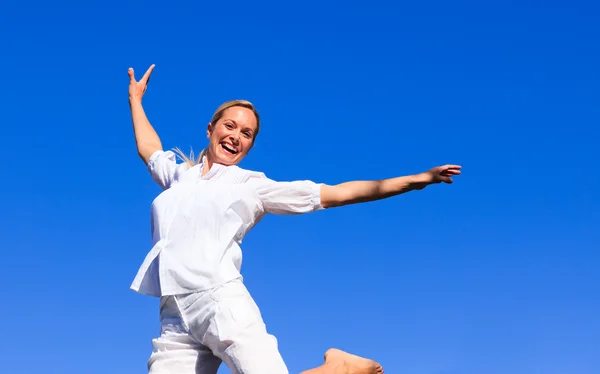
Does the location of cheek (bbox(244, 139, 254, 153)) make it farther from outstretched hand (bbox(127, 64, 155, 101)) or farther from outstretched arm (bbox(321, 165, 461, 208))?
outstretched hand (bbox(127, 64, 155, 101))

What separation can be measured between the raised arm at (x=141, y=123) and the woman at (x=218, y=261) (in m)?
0.69

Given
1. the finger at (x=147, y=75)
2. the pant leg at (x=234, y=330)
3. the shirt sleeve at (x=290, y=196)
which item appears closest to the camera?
the pant leg at (x=234, y=330)

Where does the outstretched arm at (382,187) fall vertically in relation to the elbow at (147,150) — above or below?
below

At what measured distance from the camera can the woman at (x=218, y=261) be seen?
4.59 metres

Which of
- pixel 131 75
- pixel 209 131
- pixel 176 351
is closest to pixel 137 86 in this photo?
pixel 131 75

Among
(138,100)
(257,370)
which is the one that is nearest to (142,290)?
(257,370)

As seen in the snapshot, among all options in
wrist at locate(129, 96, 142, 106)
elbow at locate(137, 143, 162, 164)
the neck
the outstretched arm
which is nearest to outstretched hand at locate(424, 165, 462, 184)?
the outstretched arm

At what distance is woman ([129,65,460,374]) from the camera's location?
15.0ft

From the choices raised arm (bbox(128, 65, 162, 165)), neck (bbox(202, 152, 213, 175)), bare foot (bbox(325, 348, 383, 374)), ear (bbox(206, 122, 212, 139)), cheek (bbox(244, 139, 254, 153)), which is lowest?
bare foot (bbox(325, 348, 383, 374))

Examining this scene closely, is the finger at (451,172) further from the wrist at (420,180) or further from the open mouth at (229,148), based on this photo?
the open mouth at (229,148)

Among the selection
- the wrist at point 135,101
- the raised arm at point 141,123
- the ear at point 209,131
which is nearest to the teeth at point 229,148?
the ear at point 209,131

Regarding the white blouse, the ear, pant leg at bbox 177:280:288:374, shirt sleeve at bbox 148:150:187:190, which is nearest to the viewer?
pant leg at bbox 177:280:288:374

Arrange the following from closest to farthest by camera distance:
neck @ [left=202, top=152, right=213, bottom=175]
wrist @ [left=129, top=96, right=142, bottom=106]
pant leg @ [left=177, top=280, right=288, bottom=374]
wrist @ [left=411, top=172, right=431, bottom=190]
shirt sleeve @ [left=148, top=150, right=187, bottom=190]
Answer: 1. pant leg @ [left=177, top=280, right=288, bottom=374]
2. wrist @ [left=411, top=172, right=431, bottom=190]
3. neck @ [left=202, top=152, right=213, bottom=175]
4. shirt sleeve @ [left=148, top=150, right=187, bottom=190]
5. wrist @ [left=129, top=96, right=142, bottom=106]

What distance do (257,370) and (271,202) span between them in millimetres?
1112
